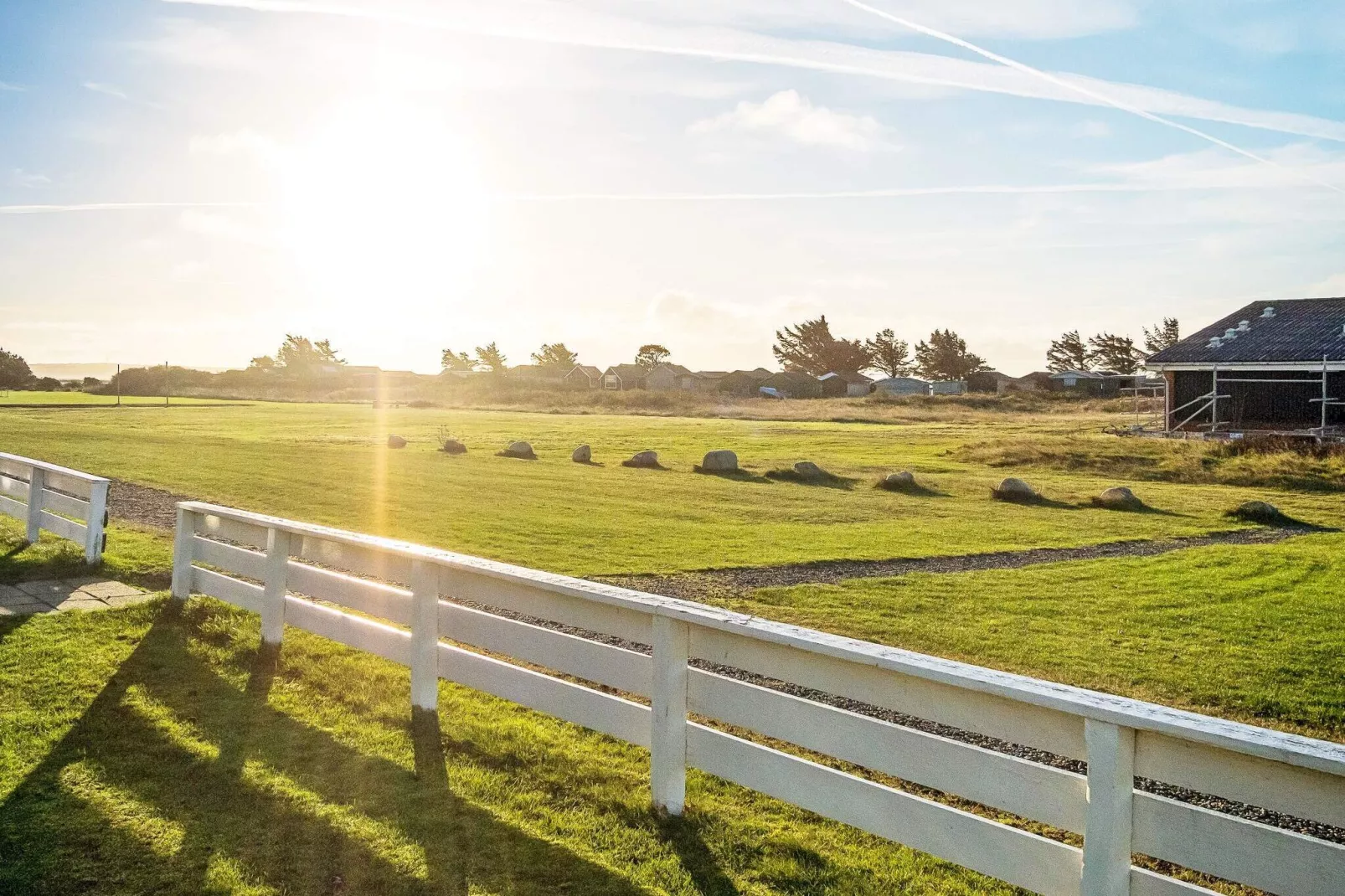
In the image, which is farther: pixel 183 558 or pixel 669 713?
pixel 183 558

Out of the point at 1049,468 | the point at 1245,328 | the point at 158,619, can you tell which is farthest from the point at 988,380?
the point at 158,619

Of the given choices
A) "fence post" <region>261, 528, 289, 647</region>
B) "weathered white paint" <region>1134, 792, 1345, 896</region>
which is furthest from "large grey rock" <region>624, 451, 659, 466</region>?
"weathered white paint" <region>1134, 792, 1345, 896</region>

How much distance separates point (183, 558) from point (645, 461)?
Result: 20.7 meters

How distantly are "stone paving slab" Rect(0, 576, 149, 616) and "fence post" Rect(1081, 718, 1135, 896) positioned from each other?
8921mm

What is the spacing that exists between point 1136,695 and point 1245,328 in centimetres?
3761

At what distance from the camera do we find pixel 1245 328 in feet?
132

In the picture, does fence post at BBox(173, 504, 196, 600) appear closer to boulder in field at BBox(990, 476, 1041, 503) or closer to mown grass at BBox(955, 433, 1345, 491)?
boulder in field at BBox(990, 476, 1041, 503)

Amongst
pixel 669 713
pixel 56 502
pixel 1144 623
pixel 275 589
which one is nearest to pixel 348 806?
pixel 669 713

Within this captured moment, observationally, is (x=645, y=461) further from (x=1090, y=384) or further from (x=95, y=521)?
(x=1090, y=384)

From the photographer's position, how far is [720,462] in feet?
92.6

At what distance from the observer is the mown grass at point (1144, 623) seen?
8672 millimetres

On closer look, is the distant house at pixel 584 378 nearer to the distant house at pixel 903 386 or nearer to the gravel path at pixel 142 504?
the distant house at pixel 903 386

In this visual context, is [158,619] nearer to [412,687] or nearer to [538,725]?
[412,687]

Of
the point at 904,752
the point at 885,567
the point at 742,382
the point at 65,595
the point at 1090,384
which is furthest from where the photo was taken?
the point at 742,382
